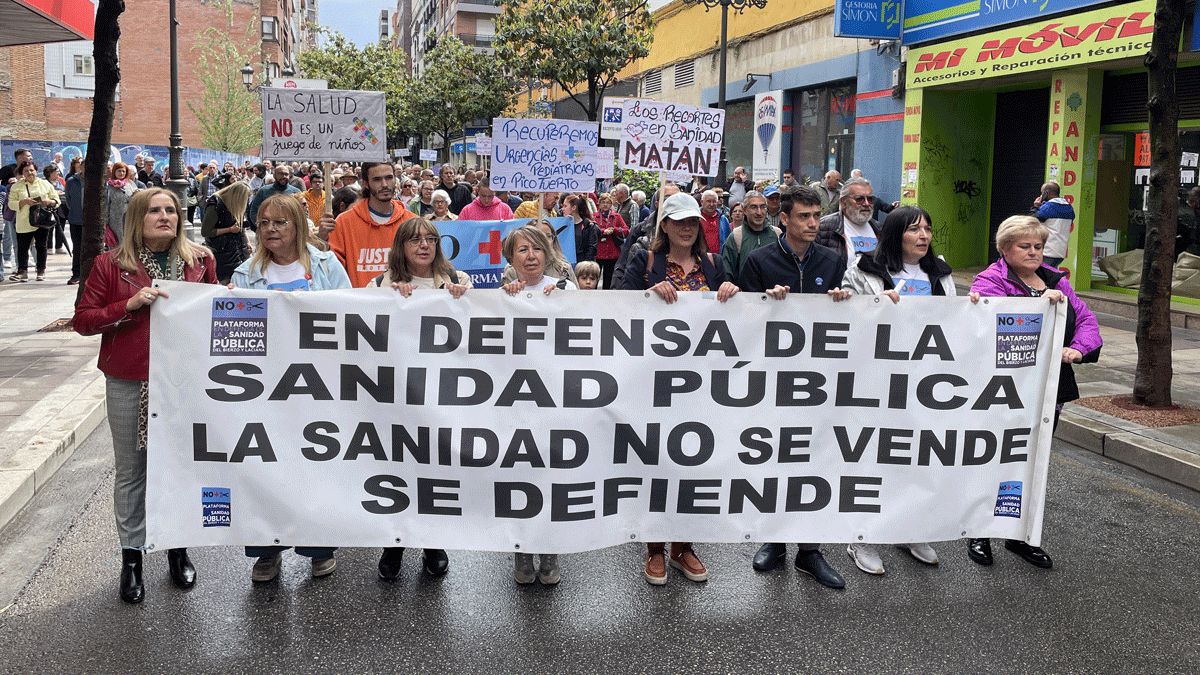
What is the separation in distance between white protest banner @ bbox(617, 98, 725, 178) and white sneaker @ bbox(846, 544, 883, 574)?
4719 mm

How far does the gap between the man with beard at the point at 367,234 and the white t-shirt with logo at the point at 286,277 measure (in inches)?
83.0

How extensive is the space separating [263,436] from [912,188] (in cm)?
1608

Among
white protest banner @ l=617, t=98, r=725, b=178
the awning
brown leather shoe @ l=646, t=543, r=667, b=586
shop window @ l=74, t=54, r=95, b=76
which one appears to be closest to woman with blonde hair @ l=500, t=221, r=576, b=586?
brown leather shoe @ l=646, t=543, r=667, b=586

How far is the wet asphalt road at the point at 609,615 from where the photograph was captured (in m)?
3.97

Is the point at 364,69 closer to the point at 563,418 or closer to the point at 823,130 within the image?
the point at 823,130

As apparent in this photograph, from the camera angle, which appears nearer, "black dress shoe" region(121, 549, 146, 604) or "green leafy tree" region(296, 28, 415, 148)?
"black dress shoe" region(121, 549, 146, 604)

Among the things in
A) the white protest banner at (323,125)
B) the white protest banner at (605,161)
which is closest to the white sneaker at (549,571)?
the white protest banner at (323,125)

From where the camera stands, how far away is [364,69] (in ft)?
189

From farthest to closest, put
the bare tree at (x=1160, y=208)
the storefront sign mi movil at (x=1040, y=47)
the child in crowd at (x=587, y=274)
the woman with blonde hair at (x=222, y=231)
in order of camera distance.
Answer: the storefront sign mi movil at (x=1040, y=47) → the woman with blonde hair at (x=222, y=231) → the bare tree at (x=1160, y=208) → the child in crowd at (x=587, y=274)

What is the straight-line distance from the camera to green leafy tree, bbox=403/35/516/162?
45.2 meters

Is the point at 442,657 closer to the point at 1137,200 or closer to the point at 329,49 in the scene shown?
the point at 1137,200

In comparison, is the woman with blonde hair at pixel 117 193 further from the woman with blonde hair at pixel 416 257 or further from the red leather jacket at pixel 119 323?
the woman with blonde hair at pixel 416 257

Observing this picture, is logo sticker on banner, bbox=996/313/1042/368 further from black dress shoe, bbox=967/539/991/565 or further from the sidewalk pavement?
the sidewalk pavement

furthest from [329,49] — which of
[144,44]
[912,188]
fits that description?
[912,188]
